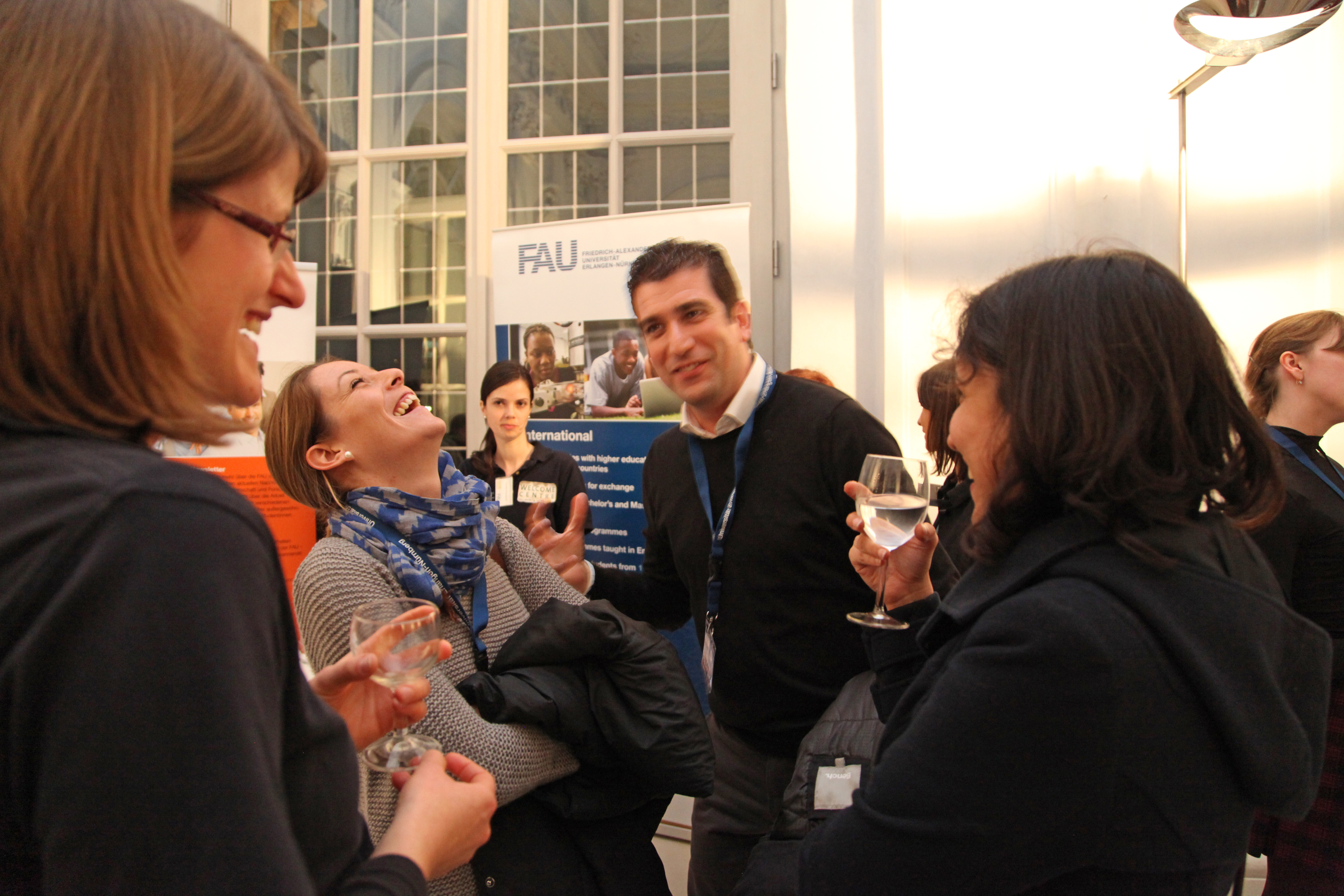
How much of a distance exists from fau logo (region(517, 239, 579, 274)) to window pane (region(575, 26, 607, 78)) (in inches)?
56.9

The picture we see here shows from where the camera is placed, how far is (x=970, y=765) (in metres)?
0.91

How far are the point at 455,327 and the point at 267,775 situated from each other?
4996 mm

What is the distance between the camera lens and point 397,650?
1095mm

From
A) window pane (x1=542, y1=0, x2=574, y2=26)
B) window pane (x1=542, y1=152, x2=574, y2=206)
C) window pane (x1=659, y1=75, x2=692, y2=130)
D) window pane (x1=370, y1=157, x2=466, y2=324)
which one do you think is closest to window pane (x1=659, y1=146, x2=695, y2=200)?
window pane (x1=659, y1=75, x2=692, y2=130)

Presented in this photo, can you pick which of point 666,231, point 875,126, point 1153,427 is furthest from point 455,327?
point 1153,427

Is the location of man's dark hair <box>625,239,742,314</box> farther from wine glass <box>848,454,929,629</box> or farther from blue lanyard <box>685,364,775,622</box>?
wine glass <box>848,454,929,629</box>

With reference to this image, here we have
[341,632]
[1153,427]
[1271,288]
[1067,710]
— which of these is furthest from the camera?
[1271,288]

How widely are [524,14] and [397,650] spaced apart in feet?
16.9

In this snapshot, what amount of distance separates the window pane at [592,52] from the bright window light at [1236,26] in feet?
11.1

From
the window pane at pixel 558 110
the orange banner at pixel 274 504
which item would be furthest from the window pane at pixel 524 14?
the orange banner at pixel 274 504

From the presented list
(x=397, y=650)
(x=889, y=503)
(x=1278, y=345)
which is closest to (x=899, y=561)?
(x=889, y=503)

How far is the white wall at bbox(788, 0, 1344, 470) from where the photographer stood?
3605mm

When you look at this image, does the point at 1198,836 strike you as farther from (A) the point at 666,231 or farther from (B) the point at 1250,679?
(A) the point at 666,231

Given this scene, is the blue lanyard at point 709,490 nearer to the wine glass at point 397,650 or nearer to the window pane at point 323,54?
the wine glass at point 397,650
